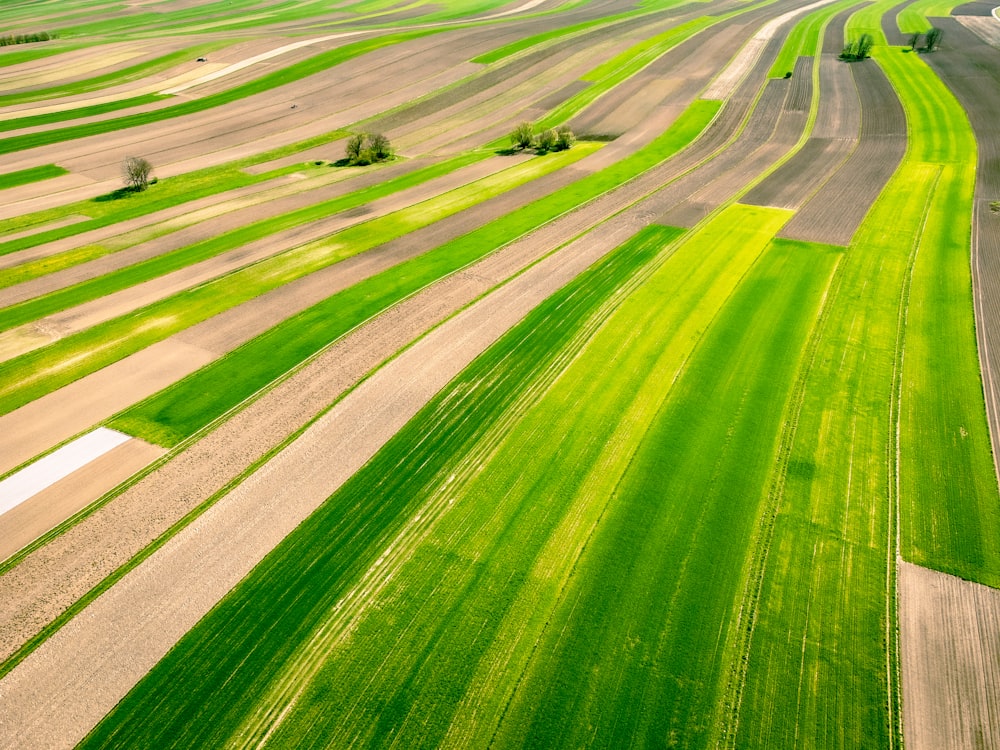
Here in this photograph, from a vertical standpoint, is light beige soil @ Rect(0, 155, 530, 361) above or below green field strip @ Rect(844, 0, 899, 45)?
below

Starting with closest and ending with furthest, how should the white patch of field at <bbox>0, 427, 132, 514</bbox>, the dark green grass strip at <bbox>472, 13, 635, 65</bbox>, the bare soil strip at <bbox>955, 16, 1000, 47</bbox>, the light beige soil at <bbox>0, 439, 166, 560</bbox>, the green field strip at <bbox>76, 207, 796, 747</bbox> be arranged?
1. the green field strip at <bbox>76, 207, 796, 747</bbox>
2. the light beige soil at <bbox>0, 439, 166, 560</bbox>
3. the white patch of field at <bbox>0, 427, 132, 514</bbox>
4. the bare soil strip at <bbox>955, 16, 1000, 47</bbox>
5. the dark green grass strip at <bbox>472, 13, 635, 65</bbox>

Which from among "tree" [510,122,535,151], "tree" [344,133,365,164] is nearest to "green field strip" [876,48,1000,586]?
"tree" [510,122,535,151]

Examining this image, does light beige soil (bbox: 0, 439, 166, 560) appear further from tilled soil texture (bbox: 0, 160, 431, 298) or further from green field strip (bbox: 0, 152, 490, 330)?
tilled soil texture (bbox: 0, 160, 431, 298)

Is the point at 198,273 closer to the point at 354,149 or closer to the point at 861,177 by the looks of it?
the point at 354,149

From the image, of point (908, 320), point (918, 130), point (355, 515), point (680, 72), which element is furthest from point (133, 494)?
point (680, 72)

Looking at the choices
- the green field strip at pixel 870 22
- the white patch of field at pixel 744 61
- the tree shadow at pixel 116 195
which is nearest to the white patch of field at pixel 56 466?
the tree shadow at pixel 116 195

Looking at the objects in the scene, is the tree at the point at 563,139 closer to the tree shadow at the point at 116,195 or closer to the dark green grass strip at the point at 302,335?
the dark green grass strip at the point at 302,335

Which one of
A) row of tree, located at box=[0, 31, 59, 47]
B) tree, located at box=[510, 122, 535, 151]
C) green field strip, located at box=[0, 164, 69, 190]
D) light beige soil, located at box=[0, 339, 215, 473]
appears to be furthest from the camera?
row of tree, located at box=[0, 31, 59, 47]
